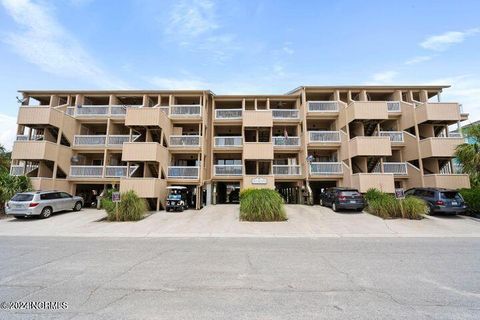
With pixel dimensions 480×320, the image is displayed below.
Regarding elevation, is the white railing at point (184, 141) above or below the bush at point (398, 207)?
above

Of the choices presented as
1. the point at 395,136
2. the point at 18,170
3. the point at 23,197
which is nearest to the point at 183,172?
the point at 23,197

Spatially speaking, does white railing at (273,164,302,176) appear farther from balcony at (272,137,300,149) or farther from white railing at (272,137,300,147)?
white railing at (272,137,300,147)

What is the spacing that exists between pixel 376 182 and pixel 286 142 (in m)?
8.36

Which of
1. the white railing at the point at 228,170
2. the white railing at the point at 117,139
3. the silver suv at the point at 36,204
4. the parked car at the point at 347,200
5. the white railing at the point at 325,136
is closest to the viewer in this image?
the silver suv at the point at 36,204

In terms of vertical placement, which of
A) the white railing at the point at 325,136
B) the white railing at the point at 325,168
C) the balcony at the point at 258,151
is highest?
the white railing at the point at 325,136

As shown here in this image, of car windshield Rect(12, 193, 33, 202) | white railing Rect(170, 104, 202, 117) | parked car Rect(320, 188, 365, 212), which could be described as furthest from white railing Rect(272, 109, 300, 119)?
car windshield Rect(12, 193, 33, 202)

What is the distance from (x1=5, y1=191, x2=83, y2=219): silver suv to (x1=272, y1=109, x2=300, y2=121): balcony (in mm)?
19192

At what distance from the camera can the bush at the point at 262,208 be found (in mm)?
14883

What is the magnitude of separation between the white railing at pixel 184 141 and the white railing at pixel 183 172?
2.24m

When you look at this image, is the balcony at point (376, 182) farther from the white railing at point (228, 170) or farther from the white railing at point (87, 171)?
the white railing at point (87, 171)

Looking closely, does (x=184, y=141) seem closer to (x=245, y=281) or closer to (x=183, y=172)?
(x=183, y=172)

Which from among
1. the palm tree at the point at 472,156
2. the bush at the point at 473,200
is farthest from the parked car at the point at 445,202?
the palm tree at the point at 472,156

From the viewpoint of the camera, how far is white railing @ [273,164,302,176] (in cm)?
2233

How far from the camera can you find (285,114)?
936 inches
